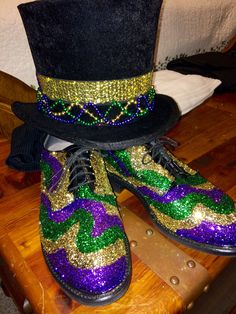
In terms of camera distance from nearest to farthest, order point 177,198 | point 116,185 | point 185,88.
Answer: point 177,198 → point 116,185 → point 185,88

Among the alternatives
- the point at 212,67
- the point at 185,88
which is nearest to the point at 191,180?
the point at 185,88

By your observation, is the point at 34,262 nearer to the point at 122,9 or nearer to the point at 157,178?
the point at 157,178

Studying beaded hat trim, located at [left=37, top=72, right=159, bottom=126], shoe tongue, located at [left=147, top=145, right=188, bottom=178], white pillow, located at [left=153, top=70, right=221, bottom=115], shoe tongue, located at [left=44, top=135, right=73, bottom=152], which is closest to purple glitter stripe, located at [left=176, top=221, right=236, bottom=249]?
shoe tongue, located at [left=147, top=145, right=188, bottom=178]

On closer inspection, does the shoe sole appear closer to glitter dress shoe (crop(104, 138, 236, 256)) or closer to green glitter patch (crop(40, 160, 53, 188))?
glitter dress shoe (crop(104, 138, 236, 256))

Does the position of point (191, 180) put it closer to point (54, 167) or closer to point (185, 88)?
point (54, 167)

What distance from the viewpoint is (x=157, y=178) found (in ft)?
1.70

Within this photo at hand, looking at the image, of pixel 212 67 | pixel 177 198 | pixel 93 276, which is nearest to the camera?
pixel 93 276

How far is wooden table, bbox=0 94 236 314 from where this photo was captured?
41 cm

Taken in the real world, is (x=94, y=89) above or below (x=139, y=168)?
above

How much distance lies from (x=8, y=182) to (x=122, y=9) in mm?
442

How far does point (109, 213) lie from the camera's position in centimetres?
47

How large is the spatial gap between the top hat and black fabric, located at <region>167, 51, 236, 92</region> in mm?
613

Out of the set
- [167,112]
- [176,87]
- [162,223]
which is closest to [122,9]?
[167,112]

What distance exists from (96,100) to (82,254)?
24cm
